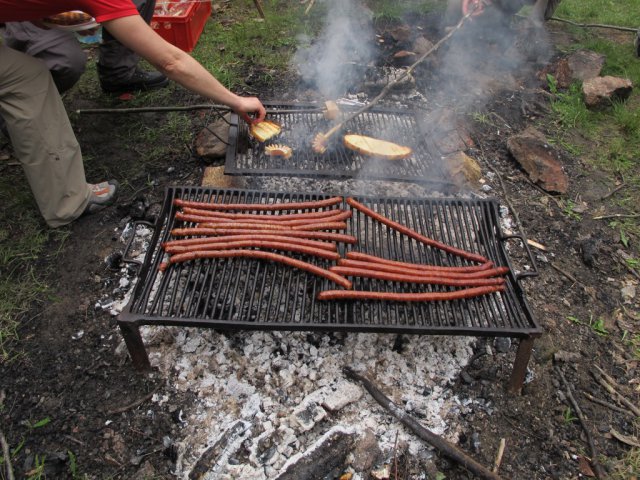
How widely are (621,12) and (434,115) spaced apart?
576cm

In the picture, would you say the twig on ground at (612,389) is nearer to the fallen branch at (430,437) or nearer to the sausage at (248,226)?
the fallen branch at (430,437)

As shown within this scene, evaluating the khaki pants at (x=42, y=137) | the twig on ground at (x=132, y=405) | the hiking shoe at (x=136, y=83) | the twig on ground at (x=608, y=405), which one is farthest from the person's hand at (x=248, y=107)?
the twig on ground at (x=608, y=405)

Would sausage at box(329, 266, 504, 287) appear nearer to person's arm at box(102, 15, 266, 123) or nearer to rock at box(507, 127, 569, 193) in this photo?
person's arm at box(102, 15, 266, 123)

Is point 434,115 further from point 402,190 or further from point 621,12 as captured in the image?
point 621,12

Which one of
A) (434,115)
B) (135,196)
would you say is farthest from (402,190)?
(135,196)

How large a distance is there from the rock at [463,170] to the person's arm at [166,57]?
2.45m

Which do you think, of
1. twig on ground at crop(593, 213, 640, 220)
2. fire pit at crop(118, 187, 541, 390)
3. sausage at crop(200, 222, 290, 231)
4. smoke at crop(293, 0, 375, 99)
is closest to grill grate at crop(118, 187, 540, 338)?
fire pit at crop(118, 187, 541, 390)

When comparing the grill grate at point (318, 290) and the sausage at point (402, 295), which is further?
the sausage at point (402, 295)

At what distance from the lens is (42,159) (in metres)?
4.23

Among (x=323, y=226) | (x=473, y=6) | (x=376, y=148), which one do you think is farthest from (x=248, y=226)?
(x=473, y=6)

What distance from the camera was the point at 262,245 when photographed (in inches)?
138

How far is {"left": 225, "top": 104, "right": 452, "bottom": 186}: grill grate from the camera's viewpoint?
450 cm

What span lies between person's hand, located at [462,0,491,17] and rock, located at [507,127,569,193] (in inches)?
95.2

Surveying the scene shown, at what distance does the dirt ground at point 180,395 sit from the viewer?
3.13m
